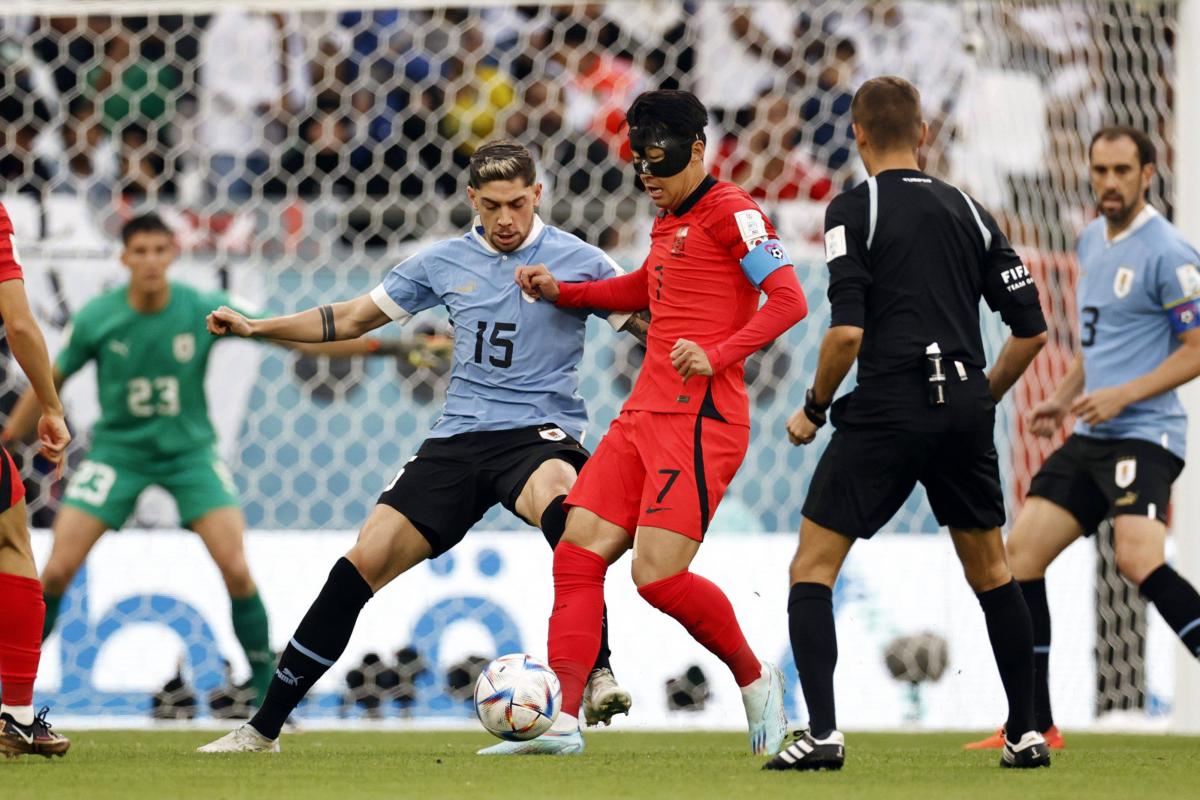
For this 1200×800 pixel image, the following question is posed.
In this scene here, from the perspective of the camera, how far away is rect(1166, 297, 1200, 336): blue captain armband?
20.6ft

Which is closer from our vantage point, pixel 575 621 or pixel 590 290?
pixel 575 621

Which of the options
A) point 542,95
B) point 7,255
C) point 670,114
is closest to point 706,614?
point 670,114

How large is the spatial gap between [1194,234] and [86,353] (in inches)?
199

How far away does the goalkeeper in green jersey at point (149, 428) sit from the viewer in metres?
7.51

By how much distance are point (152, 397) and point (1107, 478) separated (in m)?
4.04

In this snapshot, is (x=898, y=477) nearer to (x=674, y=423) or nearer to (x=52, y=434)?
(x=674, y=423)

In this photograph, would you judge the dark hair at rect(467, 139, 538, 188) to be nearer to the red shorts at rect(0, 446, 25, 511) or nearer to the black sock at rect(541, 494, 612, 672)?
the black sock at rect(541, 494, 612, 672)

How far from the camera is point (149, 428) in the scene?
7711 mm

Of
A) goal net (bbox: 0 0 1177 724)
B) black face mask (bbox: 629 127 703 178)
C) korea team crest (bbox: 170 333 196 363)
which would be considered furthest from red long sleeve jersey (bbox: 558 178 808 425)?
goal net (bbox: 0 0 1177 724)

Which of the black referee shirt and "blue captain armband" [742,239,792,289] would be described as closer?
the black referee shirt

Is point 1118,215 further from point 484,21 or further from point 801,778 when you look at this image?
point 484,21

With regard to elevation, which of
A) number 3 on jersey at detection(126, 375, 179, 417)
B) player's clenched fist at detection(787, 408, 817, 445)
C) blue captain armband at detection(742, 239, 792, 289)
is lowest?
player's clenched fist at detection(787, 408, 817, 445)

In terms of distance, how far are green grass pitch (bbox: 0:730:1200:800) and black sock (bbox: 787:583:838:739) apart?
167 millimetres

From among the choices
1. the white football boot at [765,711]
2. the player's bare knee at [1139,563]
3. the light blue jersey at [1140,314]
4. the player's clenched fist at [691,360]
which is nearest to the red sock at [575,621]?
the white football boot at [765,711]
